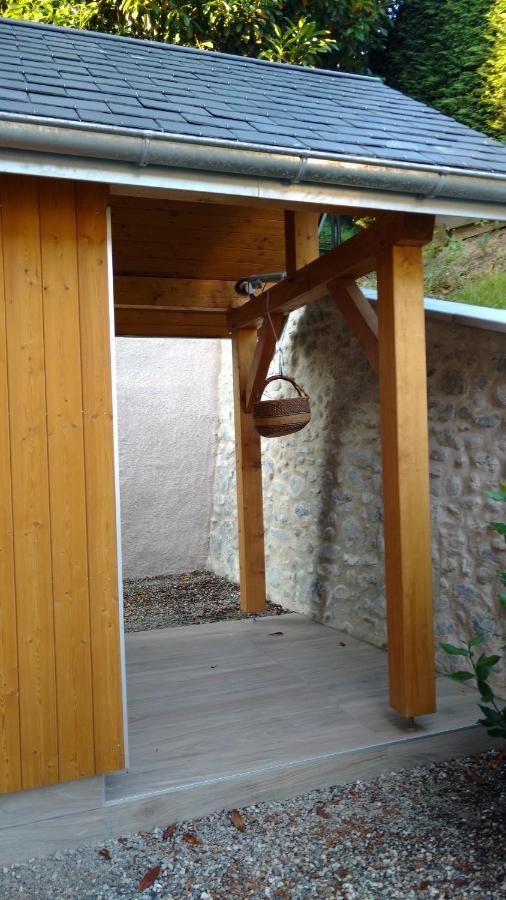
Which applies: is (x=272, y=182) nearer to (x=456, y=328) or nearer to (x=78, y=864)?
(x=456, y=328)

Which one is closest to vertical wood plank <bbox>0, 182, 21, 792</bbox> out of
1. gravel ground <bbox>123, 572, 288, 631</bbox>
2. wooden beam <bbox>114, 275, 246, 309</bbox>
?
wooden beam <bbox>114, 275, 246, 309</bbox>

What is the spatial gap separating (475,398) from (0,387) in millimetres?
2318

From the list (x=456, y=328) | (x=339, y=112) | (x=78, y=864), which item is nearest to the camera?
(x=78, y=864)

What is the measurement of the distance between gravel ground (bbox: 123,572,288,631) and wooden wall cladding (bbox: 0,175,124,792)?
3.05 m

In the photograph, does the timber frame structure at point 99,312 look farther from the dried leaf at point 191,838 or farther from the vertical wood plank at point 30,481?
the dried leaf at point 191,838

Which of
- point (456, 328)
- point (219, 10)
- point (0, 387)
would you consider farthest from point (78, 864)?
point (219, 10)

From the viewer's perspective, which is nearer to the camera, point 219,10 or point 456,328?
point 456,328

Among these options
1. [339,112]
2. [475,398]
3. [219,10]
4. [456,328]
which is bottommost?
[475,398]

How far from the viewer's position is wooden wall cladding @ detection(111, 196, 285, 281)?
4434mm

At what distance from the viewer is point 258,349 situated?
4.89 metres

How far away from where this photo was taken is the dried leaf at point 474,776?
3068 mm

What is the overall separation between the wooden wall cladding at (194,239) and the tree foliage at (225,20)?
4.19 metres

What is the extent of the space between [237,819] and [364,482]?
2.38 m

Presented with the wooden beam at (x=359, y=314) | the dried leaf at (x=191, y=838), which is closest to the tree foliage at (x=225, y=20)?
the wooden beam at (x=359, y=314)
